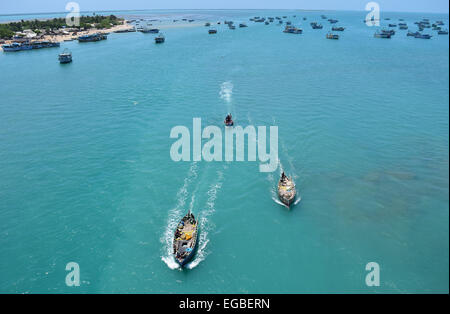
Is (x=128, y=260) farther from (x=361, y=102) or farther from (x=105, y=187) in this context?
(x=361, y=102)

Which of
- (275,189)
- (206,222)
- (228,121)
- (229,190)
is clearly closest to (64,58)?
(228,121)

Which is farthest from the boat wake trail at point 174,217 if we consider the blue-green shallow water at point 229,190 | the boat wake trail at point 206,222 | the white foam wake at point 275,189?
the white foam wake at point 275,189

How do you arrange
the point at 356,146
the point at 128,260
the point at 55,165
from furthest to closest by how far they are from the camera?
the point at 356,146, the point at 55,165, the point at 128,260

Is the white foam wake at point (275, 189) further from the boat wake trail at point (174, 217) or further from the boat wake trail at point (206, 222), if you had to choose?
the boat wake trail at point (174, 217)

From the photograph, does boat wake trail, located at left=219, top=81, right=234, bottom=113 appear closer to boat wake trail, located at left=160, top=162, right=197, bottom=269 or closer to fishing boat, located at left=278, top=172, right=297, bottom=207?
boat wake trail, located at left=160, top=162, right=197, bottom=269

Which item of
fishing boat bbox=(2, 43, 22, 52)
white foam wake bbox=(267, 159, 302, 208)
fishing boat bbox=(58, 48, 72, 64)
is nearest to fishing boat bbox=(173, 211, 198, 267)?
white foam wake bbox=(267, 159, 302, 208)

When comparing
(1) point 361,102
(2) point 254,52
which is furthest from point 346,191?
(2) point 254,52
